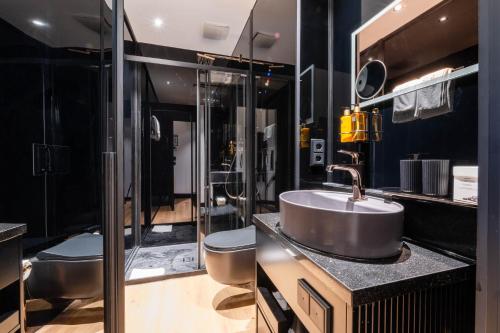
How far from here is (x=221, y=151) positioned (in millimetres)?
2727

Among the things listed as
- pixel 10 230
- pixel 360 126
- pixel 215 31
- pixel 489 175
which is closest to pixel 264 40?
pixel 215 31

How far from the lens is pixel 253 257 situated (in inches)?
69.3

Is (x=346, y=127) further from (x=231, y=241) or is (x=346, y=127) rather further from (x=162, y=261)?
(x=162, y=261)

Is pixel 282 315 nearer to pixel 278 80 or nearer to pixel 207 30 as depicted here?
pixel 278 80

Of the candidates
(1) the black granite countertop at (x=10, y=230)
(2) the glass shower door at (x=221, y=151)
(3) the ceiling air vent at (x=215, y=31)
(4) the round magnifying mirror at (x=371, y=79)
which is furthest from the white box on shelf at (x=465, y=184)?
(3) the ceiling air vent at (x=215, y=31)

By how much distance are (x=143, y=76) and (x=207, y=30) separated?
1.09 metres

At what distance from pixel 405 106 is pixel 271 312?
3.62 feet

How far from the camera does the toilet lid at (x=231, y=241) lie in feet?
5.71

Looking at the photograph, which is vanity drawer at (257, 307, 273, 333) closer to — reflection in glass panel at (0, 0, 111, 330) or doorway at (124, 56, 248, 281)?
reflection in glass panel at (0, 0, 111, 330)

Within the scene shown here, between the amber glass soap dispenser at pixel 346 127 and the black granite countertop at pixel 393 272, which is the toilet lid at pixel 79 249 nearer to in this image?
the black granite countertop at pixel 393 272

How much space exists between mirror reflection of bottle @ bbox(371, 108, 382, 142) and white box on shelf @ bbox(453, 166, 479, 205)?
1.45ft

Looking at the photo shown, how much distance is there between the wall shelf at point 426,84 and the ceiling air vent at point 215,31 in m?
1.98

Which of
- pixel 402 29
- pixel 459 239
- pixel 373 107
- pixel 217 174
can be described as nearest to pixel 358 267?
pixel 459 239

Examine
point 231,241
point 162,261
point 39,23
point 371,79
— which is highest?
point 39,23
